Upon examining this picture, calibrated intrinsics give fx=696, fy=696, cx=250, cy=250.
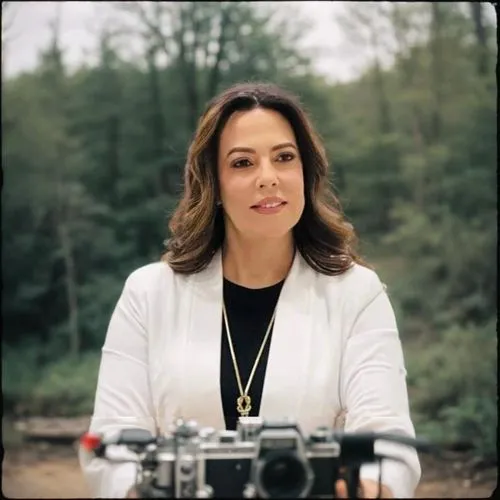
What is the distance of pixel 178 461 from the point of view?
952mm

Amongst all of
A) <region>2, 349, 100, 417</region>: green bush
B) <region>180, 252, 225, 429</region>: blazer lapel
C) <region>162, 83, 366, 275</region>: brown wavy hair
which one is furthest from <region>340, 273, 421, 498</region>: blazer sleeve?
<region>2, 349, 100, 417</region>: green bush

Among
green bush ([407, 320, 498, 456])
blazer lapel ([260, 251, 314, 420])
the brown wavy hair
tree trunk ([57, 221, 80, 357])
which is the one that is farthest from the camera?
tree trunk ([57, 221, 80, 357])

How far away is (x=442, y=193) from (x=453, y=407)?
3.99 ft

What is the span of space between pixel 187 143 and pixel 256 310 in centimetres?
267

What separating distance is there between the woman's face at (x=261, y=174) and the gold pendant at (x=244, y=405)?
34 cm

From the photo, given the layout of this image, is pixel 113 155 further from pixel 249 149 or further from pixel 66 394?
pixel 249 149

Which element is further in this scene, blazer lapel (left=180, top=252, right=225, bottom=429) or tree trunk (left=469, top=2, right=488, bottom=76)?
tree trunk (left=469, top=2, right=488, bottom=76)

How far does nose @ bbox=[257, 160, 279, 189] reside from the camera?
1397 millimetres

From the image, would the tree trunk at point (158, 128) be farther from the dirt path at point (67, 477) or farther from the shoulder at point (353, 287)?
the shoulder at point (353, 287)

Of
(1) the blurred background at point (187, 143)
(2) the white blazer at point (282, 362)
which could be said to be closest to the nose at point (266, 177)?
(2) the white blazer at point (282, 362)

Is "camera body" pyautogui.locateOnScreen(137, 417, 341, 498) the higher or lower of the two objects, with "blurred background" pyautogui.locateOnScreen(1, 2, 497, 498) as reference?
lower

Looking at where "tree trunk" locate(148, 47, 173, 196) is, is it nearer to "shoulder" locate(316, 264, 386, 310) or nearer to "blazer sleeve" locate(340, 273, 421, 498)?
"shoulder" locate(316, 264, 386, 310)

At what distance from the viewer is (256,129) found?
4.77 feet

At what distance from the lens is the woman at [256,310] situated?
55.0 inches
